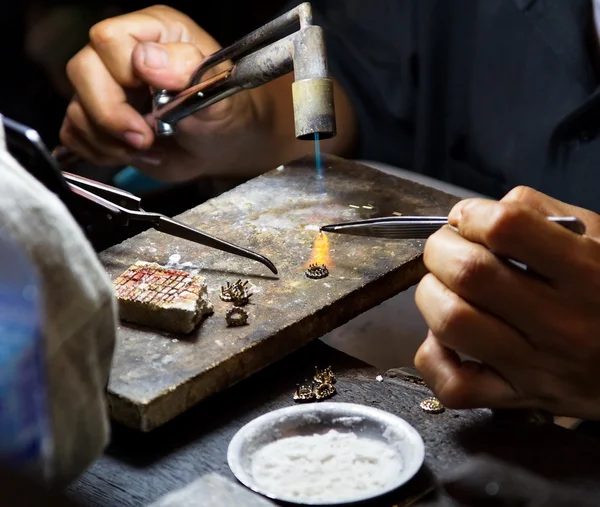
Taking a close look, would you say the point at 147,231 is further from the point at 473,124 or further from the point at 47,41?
the point at 47,41

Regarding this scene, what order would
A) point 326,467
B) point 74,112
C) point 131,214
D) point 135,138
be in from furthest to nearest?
point 74,112
point 135,138
point 131,214
point 326,467

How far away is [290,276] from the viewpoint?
4.30ft

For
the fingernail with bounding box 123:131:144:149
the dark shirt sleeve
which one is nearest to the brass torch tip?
the fingernail with bounding box 123:131:144:149

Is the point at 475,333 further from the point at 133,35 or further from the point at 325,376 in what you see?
the point at 133,35

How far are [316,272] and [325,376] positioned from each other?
22 centimetres

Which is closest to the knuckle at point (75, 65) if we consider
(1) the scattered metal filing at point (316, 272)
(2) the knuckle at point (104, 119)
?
(2) the knuckle at point (104, 119)

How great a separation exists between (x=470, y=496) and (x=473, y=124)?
1.43 m

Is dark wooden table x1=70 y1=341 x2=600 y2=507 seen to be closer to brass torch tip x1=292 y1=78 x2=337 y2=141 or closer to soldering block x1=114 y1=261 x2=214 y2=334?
soldering block x1=114 y1=261 x2=214 y2=334

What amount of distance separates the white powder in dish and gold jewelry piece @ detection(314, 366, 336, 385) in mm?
139

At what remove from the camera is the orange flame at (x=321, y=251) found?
1.35 meters

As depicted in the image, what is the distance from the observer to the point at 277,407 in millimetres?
1083

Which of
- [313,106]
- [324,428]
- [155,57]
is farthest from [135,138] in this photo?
[324,428]

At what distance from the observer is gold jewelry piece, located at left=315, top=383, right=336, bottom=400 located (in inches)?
42.9

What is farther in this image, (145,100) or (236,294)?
(145,100)
